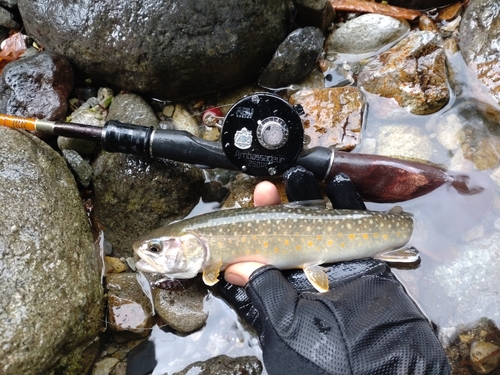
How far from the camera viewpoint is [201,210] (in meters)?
3.79

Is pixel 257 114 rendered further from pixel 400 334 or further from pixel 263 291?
pixel 400 334

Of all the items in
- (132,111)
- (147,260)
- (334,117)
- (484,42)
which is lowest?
(147,260)

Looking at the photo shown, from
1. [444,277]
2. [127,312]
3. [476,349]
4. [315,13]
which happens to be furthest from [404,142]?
[127,312]

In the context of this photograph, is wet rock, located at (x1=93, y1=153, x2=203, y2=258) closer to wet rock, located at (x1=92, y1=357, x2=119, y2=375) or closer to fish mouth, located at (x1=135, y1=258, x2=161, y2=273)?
fish mouth, located at (x1=135, y1=258, x2=161, y2=273)

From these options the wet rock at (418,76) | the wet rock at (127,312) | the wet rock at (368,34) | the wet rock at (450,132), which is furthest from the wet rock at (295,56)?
the wet rock at (127,312)

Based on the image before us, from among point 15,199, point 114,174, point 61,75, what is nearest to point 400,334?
point 114,174

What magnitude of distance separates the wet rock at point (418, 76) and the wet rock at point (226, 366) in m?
2.39

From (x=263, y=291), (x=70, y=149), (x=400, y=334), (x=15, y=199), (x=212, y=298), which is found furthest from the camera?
(x=70, y=149)

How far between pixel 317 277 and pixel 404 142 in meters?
1.44

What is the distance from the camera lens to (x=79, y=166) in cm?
377

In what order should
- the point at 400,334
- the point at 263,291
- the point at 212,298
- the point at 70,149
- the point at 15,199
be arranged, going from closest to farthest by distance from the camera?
1. the point at 400,334
2. the point at 263,291
3. the point at 15,199
4. the point at 212,298
5. the point at 70,149

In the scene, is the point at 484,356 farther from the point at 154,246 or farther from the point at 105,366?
the point at 105,366

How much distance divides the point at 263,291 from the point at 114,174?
60.9 inches

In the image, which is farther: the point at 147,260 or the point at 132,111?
the point at 132,111
